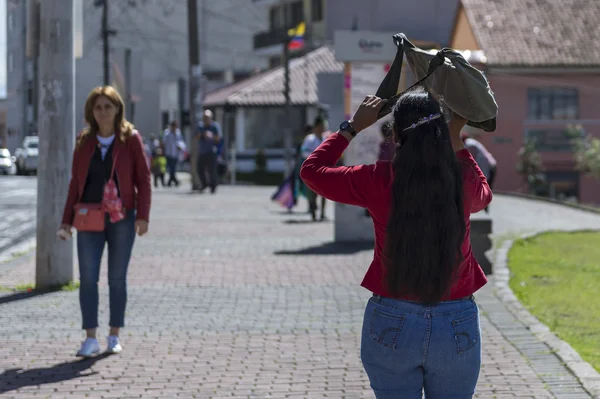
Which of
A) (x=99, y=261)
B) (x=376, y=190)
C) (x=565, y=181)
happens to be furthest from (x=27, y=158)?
(x=376, y=190)

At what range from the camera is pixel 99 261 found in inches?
293

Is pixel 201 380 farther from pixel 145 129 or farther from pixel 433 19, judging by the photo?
pixel 145 129

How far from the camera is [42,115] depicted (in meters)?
10.1

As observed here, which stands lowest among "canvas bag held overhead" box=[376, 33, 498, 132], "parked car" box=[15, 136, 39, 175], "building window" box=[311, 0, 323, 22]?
"parked car" box=[15, 136, 39, 175]

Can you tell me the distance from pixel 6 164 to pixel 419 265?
146 feet

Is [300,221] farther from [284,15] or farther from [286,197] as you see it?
[284,15]

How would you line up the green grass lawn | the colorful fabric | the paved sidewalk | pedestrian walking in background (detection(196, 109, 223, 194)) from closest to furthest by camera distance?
the paved sidewalk → the green grass lawn → the colorful fabric → pedestrian walking in background (detection(196, 109, 223, 194))

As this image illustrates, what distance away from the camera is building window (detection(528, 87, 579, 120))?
42375mm

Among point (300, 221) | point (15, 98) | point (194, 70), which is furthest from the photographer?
point (15, 98)

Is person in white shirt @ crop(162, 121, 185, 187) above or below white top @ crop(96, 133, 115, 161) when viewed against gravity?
below

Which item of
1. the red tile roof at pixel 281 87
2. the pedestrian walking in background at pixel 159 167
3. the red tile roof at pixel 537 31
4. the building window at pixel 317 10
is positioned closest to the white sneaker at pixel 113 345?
the pedestrian walking in background at pixel 159 167

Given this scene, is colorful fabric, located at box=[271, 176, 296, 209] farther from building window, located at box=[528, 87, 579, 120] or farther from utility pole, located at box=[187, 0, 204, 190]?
building window, located at box=[528, 87, 579, 120]

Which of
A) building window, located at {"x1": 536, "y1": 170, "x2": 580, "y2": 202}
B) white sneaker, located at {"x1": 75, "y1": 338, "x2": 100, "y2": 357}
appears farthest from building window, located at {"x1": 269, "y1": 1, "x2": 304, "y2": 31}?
white sneaker, located at {"x1": 75, "y1": 338, "x2": 100, "y2": 357}

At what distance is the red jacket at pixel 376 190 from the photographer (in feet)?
12.2
